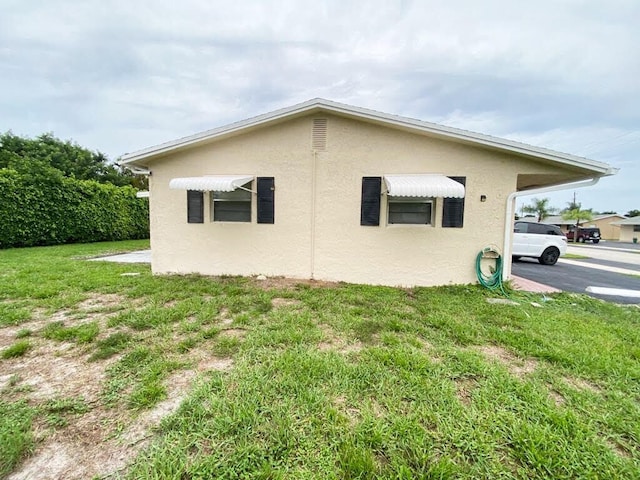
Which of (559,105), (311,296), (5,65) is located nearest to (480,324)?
(311,296)

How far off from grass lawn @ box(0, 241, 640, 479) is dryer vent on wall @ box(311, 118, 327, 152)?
16.9 feet

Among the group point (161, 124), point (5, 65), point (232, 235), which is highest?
point (5, 65)

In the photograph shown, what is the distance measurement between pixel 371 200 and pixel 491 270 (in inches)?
175

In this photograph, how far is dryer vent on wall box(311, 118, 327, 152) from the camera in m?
8.33

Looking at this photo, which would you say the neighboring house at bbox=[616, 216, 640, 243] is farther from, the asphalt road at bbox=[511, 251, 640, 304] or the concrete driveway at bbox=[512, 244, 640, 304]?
the asphalt road at bbox=[511, 251, 640, 304]

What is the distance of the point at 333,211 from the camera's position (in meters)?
8.52

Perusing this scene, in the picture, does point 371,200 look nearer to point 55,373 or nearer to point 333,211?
point 333,211

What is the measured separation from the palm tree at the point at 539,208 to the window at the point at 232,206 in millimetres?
84448

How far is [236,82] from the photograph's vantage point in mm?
16453

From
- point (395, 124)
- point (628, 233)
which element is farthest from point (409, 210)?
point (628, 233)

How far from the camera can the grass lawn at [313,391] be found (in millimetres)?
2283

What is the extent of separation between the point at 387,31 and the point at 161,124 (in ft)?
67.4

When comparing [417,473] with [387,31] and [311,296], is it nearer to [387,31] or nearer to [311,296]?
[311,296]

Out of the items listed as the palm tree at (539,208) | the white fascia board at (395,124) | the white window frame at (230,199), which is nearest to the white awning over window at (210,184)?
the white window frame at (230,199)
